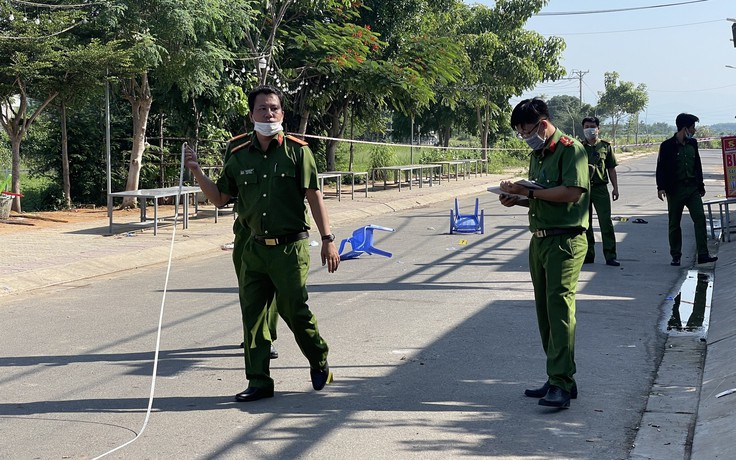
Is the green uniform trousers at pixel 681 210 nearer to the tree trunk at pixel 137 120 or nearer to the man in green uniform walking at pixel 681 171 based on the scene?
the man in green uniform walking at pixel 681 171

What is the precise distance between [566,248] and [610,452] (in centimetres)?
137

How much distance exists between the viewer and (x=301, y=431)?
532 cm

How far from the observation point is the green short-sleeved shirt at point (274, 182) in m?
5.94

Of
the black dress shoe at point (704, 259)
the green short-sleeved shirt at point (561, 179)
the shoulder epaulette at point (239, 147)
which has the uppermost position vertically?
the shoulder epaulette at point (239, 147)

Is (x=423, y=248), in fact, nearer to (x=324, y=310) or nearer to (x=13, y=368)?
(x=324, y=310)

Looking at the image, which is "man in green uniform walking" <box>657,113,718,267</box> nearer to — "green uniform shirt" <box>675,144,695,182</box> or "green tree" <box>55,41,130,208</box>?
"green uniform shirt" <box>675,144,695,182</box>

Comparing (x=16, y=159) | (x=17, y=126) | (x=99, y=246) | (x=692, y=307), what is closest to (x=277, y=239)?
(x=692, y=307)

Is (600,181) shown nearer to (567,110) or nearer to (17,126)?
(17,126)

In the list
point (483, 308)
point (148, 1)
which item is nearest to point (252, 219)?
point (483, 308)

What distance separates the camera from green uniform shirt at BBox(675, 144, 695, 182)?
11.9 m

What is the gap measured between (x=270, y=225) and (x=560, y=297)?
1.87 meters

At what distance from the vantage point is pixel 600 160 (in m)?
12.3

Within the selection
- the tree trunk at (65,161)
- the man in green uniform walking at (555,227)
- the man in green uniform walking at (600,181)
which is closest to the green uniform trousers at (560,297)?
the man in green uniform walking at (555,227)

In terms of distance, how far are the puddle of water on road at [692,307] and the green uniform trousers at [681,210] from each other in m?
0.64
